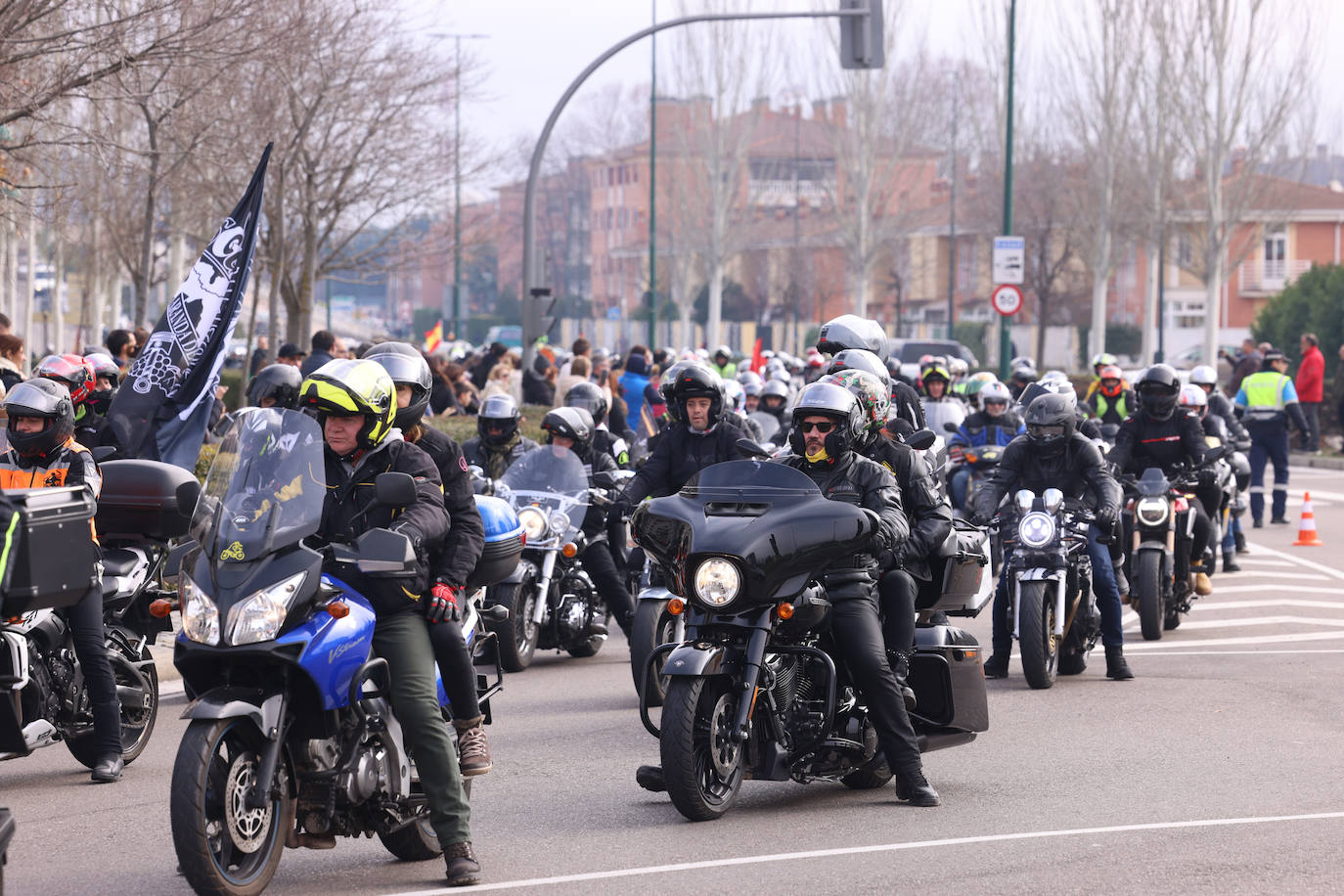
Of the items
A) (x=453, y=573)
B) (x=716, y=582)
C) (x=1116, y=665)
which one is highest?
(x=453, y=573)

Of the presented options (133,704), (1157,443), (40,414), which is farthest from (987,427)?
(40,414)

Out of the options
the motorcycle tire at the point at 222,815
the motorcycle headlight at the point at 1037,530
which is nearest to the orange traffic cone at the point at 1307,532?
the motorcycle headlight at the point at 1037,530

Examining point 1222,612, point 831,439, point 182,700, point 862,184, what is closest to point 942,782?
point 831,439

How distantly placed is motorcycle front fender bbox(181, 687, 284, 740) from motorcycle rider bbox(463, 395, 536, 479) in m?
6.69

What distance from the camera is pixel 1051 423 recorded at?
11328 millimetres

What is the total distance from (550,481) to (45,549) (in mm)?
7103

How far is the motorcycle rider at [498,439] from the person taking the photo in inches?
489

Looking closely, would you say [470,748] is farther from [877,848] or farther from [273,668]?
[877,848]

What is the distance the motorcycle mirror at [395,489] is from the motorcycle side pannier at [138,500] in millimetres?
3140

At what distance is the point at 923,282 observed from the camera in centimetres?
9731

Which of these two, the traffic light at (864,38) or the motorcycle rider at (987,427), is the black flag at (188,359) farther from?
the traffic light at (864,38)

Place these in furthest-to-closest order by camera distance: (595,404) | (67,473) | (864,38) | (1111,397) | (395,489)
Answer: (864,38) → (1111,397) → (595,404) → (67,473) → (395,489)

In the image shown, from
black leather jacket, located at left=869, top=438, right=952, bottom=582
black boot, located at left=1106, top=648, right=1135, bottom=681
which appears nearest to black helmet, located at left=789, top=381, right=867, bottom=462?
black leather jacket, located at left=869, top=438, right=952, bottom=582

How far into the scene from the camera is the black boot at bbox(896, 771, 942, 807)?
24.9 feet
